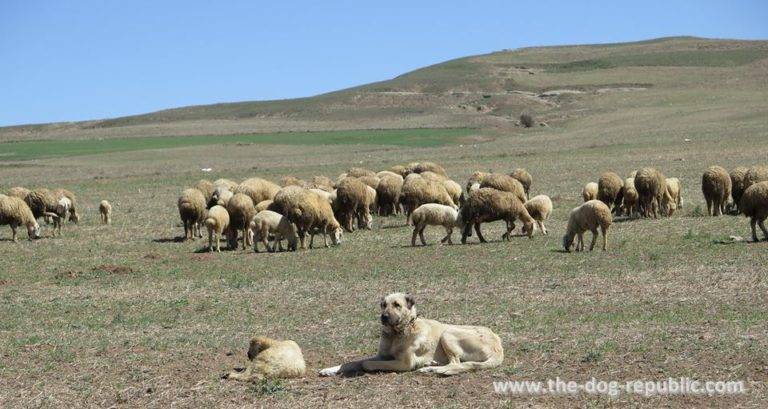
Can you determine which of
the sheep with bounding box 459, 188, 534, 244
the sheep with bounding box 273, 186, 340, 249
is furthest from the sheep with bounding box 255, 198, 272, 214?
the sheep with bounding box 459, 188, 534, 244

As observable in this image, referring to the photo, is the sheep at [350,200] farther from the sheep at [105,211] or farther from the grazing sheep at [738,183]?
the grazing sheep at [738,183]

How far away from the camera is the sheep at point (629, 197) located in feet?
79.0

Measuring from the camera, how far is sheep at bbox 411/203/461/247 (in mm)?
20875

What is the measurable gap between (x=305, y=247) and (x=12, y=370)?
Result: 10.8m

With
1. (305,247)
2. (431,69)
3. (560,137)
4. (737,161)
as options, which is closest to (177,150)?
(560,137)

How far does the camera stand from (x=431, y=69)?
148625mm

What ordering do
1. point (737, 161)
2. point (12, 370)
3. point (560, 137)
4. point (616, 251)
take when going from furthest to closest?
1. point (560, 137)
2. point (737, 161)
3. point (616, 251)
4. point (12, 370)

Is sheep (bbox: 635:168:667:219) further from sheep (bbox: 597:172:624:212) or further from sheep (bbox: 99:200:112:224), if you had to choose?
sheep (bbox: 99:200:112:224)

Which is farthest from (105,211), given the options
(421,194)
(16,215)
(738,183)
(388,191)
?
(738,183)

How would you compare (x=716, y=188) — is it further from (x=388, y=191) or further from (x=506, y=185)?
(x=388, y=191)

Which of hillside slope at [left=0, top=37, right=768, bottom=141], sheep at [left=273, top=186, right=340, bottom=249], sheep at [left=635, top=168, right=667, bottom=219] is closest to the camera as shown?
sheep at [left=273, top=186, right=340, bottom=249]

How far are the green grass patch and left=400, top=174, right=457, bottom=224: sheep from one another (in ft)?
131

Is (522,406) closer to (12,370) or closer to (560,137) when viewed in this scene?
(12,370)

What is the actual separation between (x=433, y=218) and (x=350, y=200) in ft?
11.4
